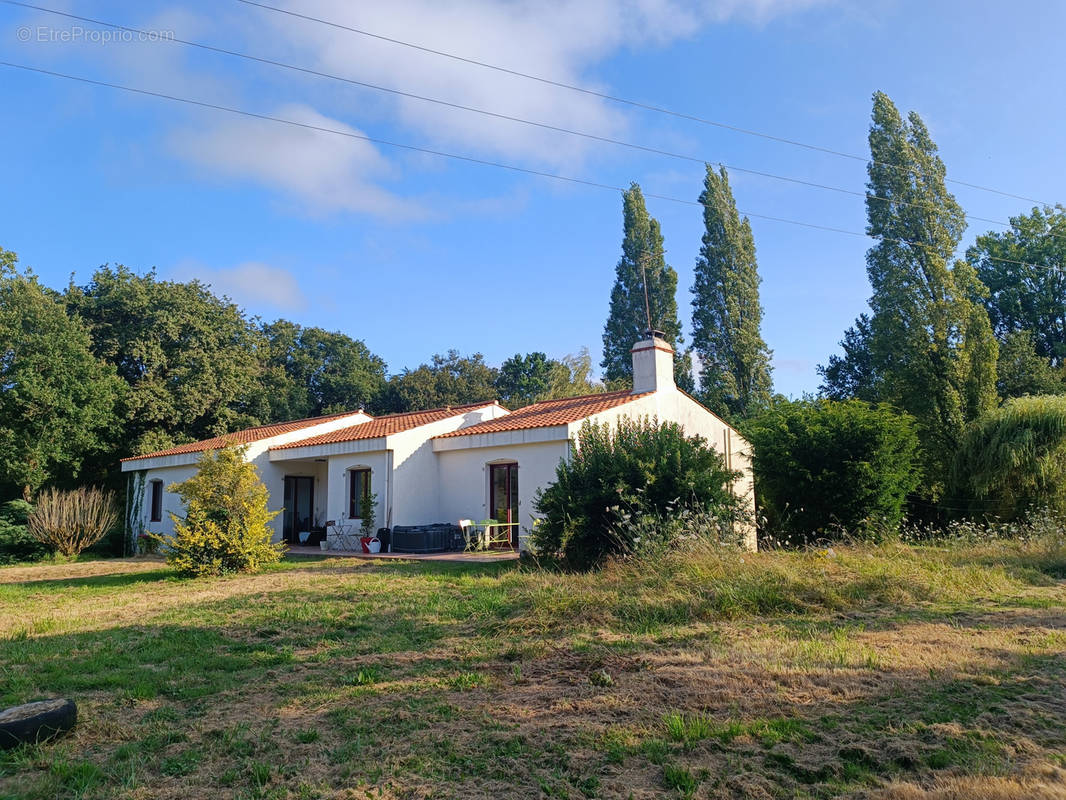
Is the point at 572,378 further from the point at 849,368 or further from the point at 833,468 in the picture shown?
the point at 833,468

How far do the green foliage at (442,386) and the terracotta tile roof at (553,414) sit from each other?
22.1 m

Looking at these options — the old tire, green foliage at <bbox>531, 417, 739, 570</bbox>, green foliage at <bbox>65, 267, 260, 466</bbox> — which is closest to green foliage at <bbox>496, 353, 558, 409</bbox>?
green foliage at <bbox>65, 267, 260, 466</bbox>

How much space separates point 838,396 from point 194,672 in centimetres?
3735

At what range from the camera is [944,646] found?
567cm

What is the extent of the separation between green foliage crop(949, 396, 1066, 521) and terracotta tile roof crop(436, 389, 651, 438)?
29.3 ft

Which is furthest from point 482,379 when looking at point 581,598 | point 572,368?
point 581,598

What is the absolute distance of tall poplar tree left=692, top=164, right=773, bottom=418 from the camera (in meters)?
31.1

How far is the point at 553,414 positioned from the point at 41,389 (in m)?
17.4

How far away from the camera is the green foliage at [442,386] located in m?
41.7

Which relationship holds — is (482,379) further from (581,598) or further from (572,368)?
(581,598)

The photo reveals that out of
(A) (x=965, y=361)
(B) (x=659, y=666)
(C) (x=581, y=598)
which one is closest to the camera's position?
(B) (x=659, y=666)

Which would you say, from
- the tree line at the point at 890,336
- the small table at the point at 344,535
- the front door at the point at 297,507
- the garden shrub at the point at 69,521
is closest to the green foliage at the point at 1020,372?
the tree line at the point at 890,336

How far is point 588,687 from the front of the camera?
5.05m

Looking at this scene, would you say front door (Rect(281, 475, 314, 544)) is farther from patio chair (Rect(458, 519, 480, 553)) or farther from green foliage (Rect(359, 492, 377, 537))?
patio chair (Rect(458, 519, 480, 553))
